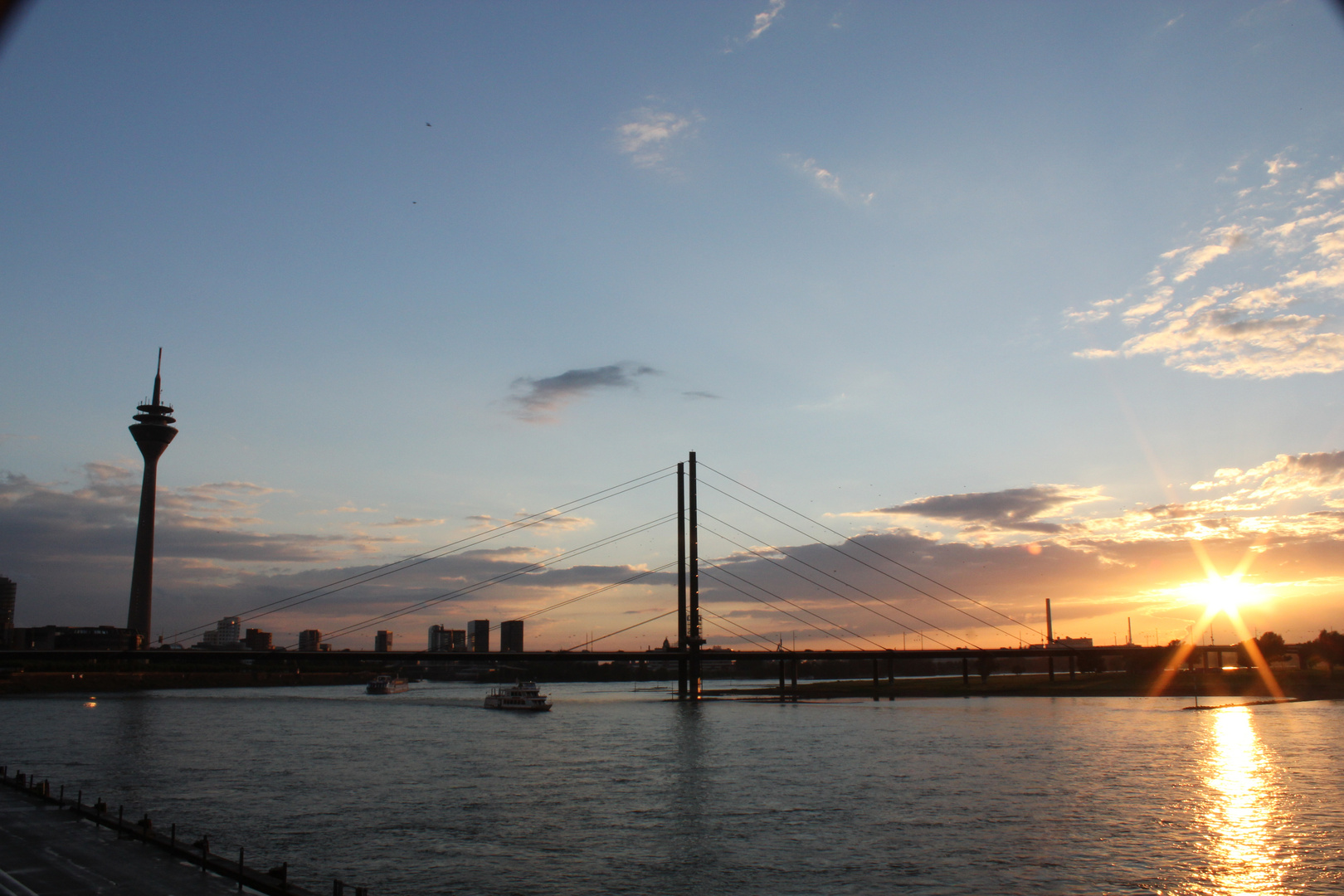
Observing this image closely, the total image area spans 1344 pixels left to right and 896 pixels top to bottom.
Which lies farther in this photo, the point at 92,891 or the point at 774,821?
the point at 774,821

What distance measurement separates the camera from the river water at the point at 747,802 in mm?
26719

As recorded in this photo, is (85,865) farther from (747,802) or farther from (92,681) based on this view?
(92,681)

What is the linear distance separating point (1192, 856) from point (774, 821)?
13.8 meters

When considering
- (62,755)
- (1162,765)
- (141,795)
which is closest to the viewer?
(141,795)

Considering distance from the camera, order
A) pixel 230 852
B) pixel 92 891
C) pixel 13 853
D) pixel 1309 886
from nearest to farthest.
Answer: pixel 92 891 < pixel 13 853 < pixel 1309 886 < pixel 230 852

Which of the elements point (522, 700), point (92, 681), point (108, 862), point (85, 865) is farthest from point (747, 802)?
point (92, 681)

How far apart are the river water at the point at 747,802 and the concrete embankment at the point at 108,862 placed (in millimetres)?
2859

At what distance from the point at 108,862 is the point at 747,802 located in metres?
24.3

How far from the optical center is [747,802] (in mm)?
39469

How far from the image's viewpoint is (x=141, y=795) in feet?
132

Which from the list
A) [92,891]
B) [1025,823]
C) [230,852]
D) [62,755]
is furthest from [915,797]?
[62,755]

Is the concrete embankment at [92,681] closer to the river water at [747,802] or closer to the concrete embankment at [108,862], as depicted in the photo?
the river water at [747,802]

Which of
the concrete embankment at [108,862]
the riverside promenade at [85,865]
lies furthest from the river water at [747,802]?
the riverside promenade at [85,865]

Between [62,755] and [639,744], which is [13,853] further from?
[639,744]
